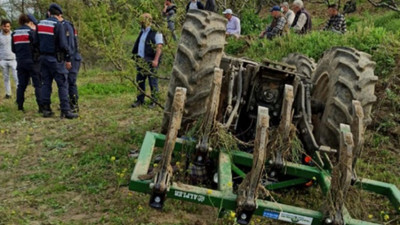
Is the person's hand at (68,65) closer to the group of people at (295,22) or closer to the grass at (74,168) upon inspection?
the grass at (74,168)

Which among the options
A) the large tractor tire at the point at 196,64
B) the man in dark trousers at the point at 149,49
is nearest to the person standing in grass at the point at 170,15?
the man in dark trousers at the point at 149,49

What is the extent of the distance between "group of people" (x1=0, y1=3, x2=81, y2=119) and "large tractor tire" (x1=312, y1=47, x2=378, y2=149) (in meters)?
4.70

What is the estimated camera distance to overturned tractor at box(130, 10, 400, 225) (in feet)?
9.41

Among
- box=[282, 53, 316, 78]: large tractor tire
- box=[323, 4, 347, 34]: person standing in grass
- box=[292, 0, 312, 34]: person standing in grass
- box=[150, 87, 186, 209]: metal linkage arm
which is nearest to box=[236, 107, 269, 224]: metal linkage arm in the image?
box=[150, 87, 186, 209]: metal linkage arm

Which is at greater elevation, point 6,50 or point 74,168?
point 6,50

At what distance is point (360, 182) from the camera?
131 inches

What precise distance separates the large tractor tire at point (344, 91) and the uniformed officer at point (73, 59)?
15.5ft

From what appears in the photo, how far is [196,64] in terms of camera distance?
392 centimetres

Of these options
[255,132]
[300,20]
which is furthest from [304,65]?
[300,20]

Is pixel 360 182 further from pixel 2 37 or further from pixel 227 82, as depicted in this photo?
pixel 2 37

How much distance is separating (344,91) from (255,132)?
864mm

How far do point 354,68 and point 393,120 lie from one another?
233cm

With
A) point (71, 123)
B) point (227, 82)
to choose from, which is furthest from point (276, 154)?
point (71, 123)

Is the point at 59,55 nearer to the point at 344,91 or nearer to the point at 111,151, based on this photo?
the point at 111,151
